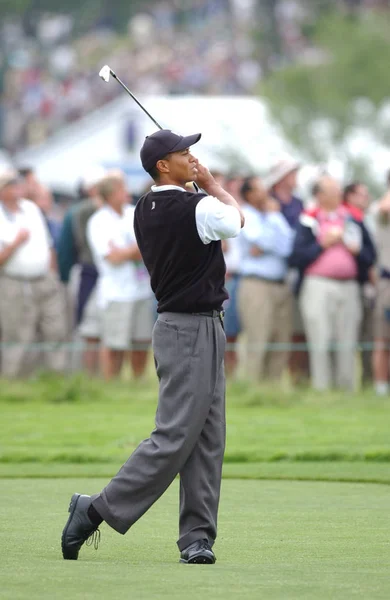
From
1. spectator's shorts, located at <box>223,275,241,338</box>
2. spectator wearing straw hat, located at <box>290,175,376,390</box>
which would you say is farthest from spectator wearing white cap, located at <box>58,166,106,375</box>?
spectator wearing straw hat, located at <box>290,175,376,390</box>

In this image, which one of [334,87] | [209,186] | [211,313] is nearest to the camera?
[211,313]

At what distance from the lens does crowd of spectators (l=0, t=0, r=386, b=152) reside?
198 feet

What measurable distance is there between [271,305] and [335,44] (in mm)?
46418

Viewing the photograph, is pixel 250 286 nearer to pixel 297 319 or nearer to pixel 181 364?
pixel 297 319

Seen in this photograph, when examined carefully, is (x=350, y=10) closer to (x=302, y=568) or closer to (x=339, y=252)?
(x=339, y=252)

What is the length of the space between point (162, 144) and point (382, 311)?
27.5ft

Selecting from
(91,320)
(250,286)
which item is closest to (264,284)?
(250,286)

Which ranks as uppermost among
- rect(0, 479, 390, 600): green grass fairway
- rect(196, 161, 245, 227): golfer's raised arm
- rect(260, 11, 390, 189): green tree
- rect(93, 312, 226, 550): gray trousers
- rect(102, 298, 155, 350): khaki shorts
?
rect(260, 11, 390, 189): green tree

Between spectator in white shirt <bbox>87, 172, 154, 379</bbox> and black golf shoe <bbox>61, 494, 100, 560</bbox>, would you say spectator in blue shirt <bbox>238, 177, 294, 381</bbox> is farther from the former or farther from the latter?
black golf shoe <bbox>61, 494, 100, 560</bbox>

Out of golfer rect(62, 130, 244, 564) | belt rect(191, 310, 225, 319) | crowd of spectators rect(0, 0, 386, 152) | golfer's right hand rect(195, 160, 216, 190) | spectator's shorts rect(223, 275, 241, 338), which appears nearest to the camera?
golfer rect(62, 130, 244, 564)

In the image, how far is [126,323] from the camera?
1606cm

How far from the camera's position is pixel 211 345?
771 centimetres

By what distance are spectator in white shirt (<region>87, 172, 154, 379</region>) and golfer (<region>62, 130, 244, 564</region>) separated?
773cm

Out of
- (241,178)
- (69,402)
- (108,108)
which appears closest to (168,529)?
(69,402)
